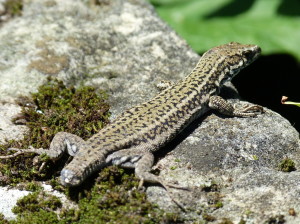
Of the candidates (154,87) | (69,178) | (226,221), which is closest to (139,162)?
(69,178)

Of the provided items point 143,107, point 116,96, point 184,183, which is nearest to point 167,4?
point 116,96

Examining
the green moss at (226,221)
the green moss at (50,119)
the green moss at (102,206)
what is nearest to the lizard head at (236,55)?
the green moss at (50,119)

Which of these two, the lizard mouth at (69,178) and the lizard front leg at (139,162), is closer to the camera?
the lizard mouth at (69,178)

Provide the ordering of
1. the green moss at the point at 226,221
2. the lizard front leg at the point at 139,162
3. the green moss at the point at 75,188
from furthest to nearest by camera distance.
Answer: the lizard front leg at the point at 139,162 → the green moss at the point at 75,188 → the green moss at the point at 226,221

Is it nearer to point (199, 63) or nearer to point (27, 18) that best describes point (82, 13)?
point (27, 18)

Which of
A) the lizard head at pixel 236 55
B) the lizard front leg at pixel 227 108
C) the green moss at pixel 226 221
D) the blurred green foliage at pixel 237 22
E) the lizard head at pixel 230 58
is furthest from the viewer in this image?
the blurred green foliage at pixel 237 22

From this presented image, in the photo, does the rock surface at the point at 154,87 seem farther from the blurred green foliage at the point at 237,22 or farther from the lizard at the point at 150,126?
the blurred green foliage at the point at 237,22

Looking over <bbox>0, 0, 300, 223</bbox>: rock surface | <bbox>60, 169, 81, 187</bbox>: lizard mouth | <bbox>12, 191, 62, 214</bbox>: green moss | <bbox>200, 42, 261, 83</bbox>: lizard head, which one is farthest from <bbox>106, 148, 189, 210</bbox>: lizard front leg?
<bbox>200, 42, 261, 83</bbox>: lizard head
